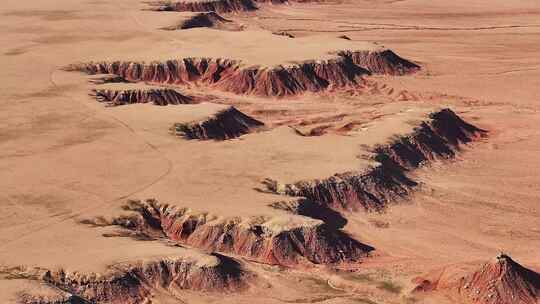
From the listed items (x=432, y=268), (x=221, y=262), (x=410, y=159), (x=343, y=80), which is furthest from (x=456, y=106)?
(x=221, y=262)

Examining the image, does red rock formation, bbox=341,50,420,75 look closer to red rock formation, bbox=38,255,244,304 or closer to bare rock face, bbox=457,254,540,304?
bare rock face, bbox=457,254,540,304

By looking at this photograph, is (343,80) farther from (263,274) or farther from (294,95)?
(263,274)

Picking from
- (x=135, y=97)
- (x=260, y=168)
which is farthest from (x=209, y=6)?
(x=260, y=168)

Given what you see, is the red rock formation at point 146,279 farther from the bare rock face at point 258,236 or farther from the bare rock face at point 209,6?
the bare rock face at point 209,6

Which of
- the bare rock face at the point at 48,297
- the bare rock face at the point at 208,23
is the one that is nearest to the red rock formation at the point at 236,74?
the bare rock face at the point at 208,23

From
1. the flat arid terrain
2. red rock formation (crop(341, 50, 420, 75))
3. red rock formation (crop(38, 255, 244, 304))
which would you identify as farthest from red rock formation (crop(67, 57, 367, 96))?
red rock formation (crop(38, 255, 244, 304))

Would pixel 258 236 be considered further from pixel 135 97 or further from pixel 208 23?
pixel 208 23

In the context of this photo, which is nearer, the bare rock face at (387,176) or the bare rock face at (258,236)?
the bare rock face at (258,236)
